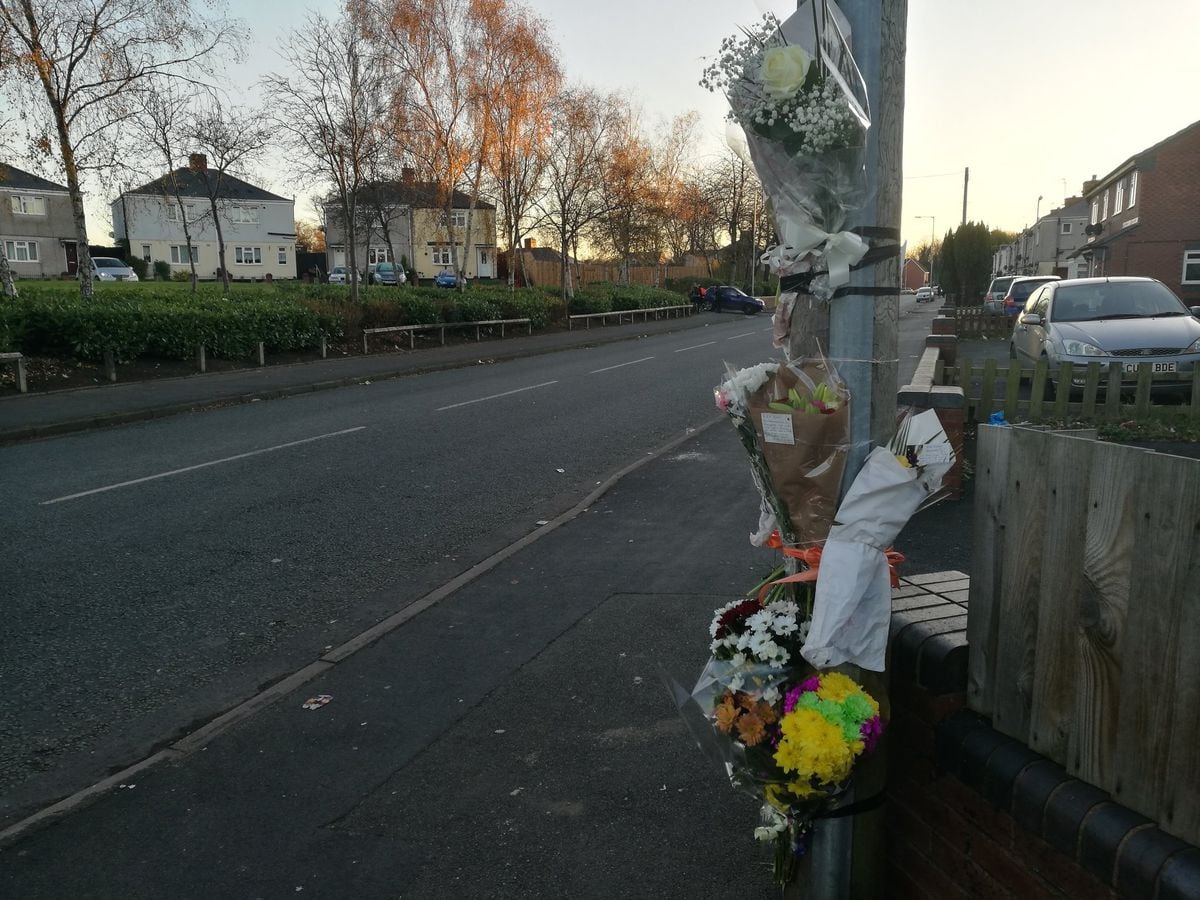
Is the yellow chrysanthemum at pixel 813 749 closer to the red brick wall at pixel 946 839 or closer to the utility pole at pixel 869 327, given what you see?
the utility pole at pixel 869 327

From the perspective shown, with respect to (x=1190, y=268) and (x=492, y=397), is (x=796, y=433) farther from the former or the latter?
(x=1190, y=268)

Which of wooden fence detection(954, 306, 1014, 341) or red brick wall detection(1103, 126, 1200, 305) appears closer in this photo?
wooden fence detection(954, 306, 1014, 341)

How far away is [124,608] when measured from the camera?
18.4 ft

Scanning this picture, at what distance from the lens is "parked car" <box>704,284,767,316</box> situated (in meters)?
50.6

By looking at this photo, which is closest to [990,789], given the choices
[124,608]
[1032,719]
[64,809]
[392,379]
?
[1032,719]

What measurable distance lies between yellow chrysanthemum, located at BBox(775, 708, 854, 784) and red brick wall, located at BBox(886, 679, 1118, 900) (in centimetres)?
34

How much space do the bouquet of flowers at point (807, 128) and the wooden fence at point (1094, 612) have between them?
0.70 metres

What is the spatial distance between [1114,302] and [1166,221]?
1240 inches

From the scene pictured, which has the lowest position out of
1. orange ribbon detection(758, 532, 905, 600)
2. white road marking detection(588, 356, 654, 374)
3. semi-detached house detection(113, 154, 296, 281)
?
white road marking detection(588, 356, 654, 374)

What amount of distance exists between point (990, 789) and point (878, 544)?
67cm

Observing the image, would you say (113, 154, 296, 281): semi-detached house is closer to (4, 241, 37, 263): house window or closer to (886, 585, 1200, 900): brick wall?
(4, 241, 37, 263): house window

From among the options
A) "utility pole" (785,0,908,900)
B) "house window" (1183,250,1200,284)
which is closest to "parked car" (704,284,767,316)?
"house window" (1183,250,1200,284)

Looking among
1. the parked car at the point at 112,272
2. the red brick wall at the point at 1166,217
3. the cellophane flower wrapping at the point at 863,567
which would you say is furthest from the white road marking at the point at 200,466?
the parked car at the point at 112,272

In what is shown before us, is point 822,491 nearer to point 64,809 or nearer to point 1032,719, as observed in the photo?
point 1032,719
